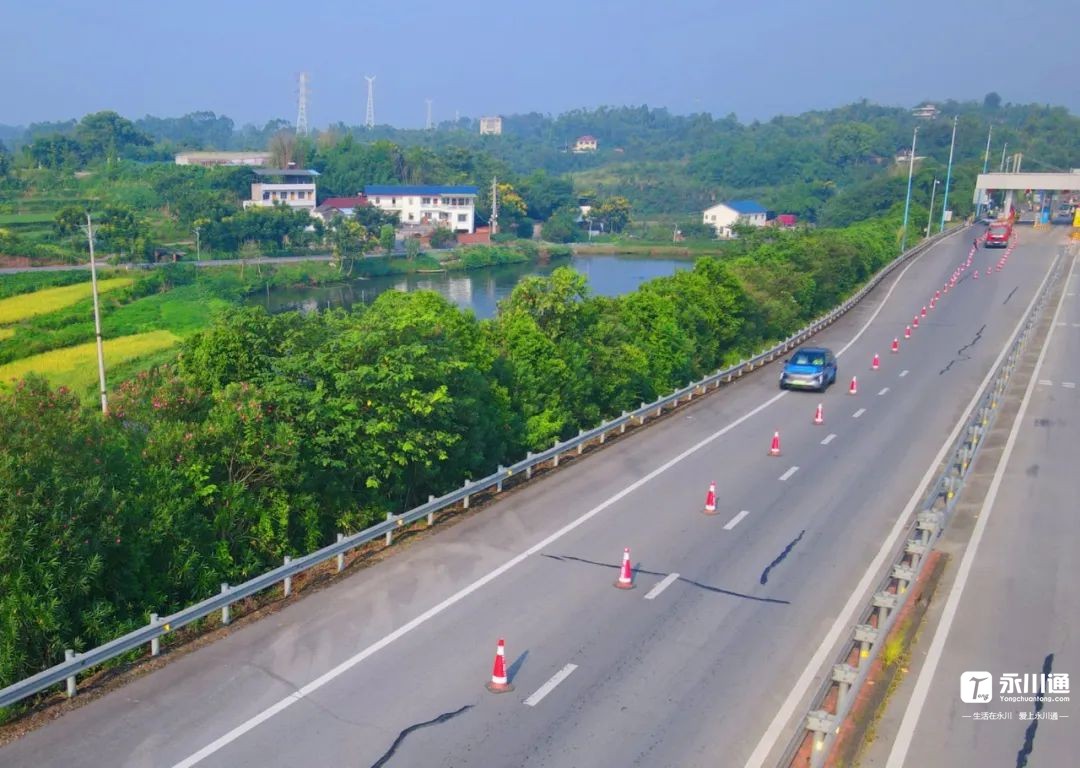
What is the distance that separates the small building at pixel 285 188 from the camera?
112 meters

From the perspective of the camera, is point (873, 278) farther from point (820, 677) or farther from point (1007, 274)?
point (820, 677)

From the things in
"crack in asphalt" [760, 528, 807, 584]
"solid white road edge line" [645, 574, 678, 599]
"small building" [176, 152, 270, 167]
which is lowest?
"crack in asphalt" [760, 528, 807, 584]

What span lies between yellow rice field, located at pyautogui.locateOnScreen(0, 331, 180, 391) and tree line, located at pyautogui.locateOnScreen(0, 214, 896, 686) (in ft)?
65.5

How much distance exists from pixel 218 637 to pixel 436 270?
290ft

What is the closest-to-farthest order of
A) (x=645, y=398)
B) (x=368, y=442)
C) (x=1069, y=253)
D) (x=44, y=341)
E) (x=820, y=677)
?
(x=820, y=677) < (x=368, y=442) < (x=645, y=398) < (x=44, y=341) < (x=1069, y=253)

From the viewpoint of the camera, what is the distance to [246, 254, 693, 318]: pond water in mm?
76438

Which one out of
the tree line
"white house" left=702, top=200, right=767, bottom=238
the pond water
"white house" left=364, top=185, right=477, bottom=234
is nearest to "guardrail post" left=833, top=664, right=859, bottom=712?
the tree line

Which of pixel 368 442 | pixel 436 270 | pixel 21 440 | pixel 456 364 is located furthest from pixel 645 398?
pixel 436 270

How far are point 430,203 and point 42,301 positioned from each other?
67415 millimetres

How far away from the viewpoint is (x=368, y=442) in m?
17.1

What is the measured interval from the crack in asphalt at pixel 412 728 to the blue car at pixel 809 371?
21292mm

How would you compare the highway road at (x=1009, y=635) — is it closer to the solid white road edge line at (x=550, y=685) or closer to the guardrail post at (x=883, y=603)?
the guardrail post at (x=883, y=603)

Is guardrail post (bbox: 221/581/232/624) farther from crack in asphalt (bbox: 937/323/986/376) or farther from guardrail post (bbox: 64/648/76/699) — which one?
crack in asphalt (bbox: 937/323/986/376)

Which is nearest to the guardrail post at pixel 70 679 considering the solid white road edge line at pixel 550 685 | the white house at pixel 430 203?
the solid white road edge line at pixel 550 685
